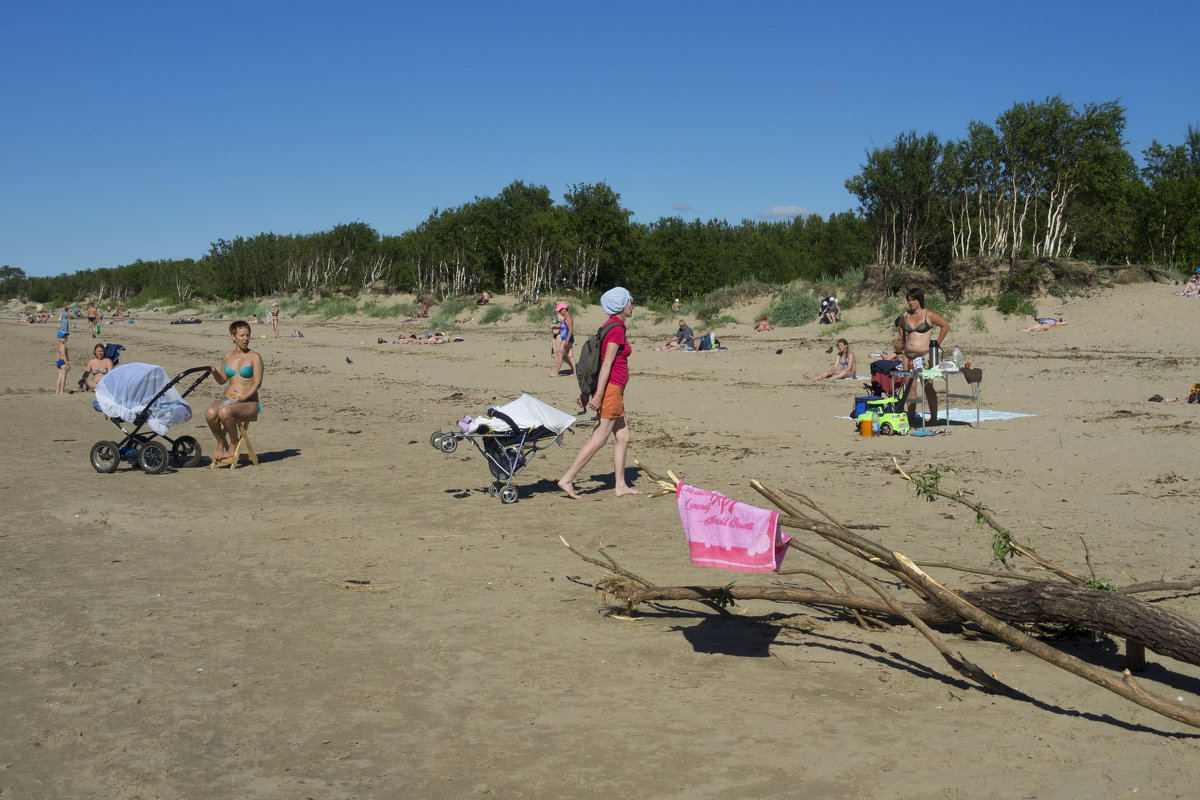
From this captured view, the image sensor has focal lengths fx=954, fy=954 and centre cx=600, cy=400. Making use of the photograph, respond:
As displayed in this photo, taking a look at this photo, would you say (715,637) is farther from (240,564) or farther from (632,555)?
(240,564)

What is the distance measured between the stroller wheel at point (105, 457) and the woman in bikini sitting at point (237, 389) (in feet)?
3.22

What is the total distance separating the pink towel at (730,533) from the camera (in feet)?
14.1

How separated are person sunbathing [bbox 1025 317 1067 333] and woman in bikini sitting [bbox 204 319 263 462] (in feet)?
61.3

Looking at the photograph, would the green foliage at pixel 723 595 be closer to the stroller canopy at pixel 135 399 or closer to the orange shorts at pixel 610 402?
the orange shorts at pixel 610 402

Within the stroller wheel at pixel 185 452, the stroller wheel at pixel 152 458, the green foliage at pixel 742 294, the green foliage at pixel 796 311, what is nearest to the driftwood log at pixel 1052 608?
the stroller wheel at pixel 152 458

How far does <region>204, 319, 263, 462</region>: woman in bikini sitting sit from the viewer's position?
10195mm

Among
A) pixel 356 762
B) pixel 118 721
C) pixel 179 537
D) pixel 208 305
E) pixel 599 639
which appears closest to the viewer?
pixel 356 762

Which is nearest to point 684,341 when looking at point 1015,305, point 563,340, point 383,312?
point 563,340

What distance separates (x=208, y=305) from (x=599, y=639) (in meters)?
77.3

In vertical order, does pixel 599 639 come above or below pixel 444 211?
below

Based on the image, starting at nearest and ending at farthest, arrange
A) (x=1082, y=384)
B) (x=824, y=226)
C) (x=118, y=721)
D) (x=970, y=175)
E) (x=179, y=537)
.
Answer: (x=118, y=721) < (x=179, y=537) < (x=1082, y=384) < (x=970, y=175) < (x=824, y=226)

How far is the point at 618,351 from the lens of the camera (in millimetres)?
7996

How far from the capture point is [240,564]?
650 cm

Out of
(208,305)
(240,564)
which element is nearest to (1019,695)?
(240,564)
